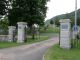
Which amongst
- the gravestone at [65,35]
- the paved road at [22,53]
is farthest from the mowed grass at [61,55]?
the gravestone at [65,35]

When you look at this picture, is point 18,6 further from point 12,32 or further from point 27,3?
point 12,32

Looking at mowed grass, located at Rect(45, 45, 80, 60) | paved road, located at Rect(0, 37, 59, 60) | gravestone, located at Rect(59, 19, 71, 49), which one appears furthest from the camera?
gravestone, located at Rect(59, 19, 71, 49)

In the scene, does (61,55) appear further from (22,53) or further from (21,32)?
(21,32)

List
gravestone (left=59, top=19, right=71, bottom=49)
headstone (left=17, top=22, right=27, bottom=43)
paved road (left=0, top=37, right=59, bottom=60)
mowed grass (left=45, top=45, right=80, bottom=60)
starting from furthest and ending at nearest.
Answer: headstone (left=17, top=22, right=27, bottom=43) < gravestone (left=59, top=19, right=71, bottom=49) < paved road (left=0, top=37, right=59, bottom=60) < mowed grass (left=45, top=45, right=80, bottom=60)

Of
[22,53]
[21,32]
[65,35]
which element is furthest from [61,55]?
[21,32]

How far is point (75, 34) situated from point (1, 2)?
20328 mm

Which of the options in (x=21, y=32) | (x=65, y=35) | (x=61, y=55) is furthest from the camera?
(x=21, y=32)

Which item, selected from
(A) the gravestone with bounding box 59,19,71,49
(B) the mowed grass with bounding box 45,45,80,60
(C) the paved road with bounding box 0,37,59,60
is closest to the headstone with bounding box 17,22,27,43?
(A) the gravestone with bounding box 59,19,71,49

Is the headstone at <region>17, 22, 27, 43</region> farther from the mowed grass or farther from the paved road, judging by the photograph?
the mowed grass

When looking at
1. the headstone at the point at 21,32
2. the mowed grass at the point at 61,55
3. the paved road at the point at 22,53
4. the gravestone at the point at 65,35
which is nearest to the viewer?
the mowed grass at the point at 61,55

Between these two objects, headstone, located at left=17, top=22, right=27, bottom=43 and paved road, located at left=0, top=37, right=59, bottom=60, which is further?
headstone, located at left=17, top=22, right=27, bottom=43

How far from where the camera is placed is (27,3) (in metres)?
48.2

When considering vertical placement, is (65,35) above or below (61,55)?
above

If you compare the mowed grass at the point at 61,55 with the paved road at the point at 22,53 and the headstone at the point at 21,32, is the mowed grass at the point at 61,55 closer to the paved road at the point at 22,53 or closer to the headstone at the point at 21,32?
the paved road at the point at 22,53
